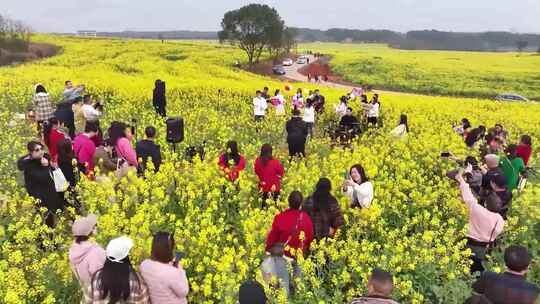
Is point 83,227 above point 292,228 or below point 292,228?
above

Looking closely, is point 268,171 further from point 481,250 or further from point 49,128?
point 49,128

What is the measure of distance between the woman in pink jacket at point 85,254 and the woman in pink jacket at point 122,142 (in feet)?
12.6

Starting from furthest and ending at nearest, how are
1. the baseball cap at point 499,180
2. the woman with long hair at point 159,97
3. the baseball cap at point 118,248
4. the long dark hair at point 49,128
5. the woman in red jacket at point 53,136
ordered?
the woman with long hair at point 159,97
the long dark hair at point 49,128
the woman in red jacket at point 53,136
the baseball cap at point 499,180
the baseball cap at point 118,248

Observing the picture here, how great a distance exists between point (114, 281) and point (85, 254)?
2.14 feet

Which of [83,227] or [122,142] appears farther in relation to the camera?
[122,142]

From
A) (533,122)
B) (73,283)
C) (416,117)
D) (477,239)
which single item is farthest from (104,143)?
(533,122)

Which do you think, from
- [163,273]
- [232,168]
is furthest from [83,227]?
[232,168]

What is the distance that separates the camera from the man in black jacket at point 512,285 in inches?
162

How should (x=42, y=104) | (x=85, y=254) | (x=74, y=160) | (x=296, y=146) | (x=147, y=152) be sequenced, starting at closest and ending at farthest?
(x=85, y=254), (x=74, y=160), (x=147, y=152), (x=296, y=146), (x=42, y=104)

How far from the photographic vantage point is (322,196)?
6.26 metres

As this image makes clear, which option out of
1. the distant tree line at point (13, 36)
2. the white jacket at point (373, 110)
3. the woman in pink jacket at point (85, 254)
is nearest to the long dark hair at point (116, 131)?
the woman in pink jacket at point (85, 254)

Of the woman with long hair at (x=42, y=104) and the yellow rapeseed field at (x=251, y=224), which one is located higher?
the woman with long hair at (x=42, y=104)

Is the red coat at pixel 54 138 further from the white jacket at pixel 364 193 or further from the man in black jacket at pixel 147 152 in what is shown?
the white jacket at pixel 364 193

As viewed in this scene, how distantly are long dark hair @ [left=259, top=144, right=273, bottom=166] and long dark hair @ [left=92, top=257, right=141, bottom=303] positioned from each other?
4.03m
